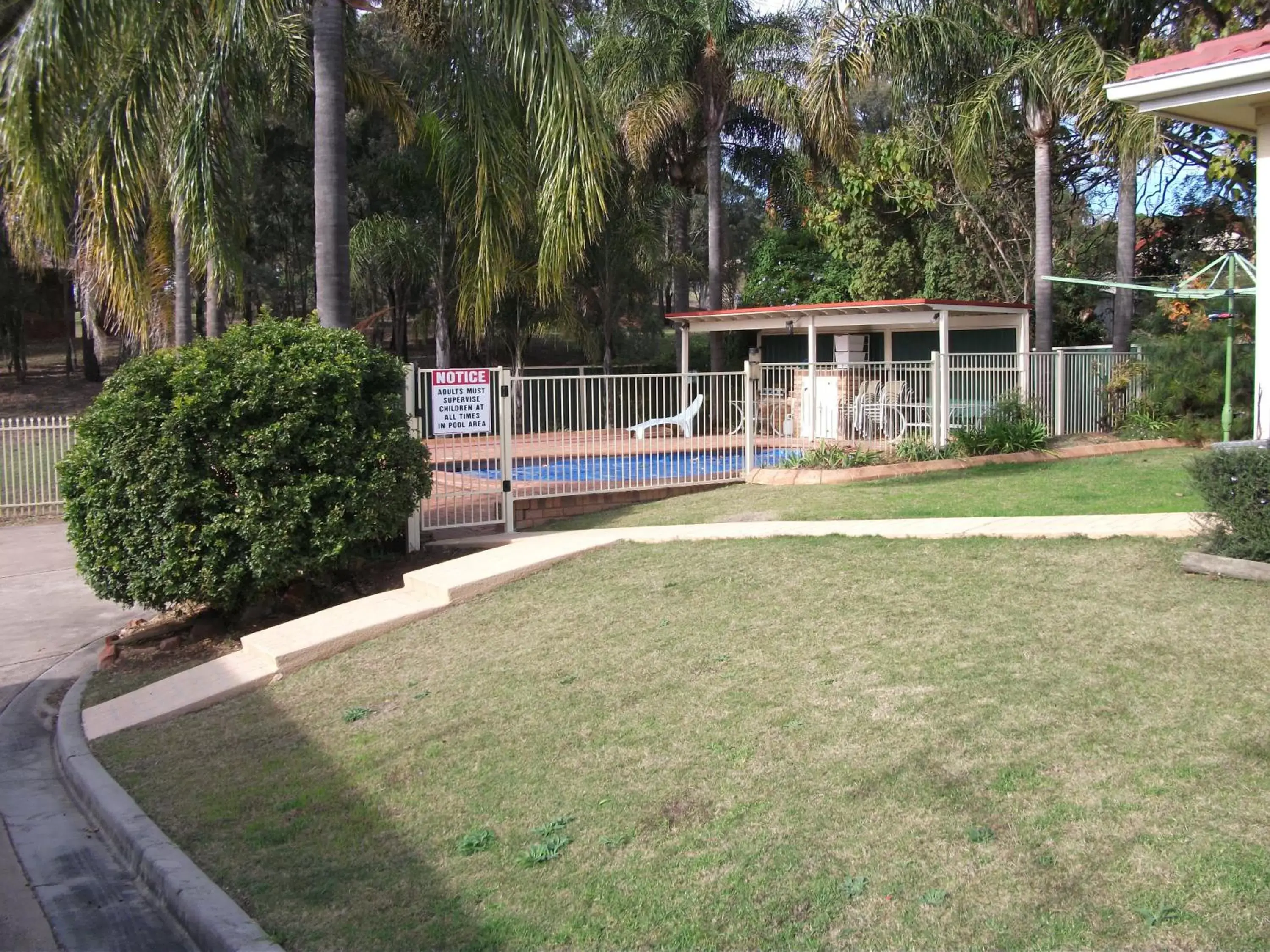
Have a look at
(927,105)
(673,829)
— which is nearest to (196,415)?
(673,829)

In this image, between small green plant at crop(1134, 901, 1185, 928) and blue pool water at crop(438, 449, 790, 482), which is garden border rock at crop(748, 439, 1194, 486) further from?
small green plant at crop(1134, 901, 1185, 928)

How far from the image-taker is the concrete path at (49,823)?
523cm

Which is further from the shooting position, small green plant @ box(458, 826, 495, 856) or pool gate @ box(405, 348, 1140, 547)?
pool gate @ box(405, 348, 1140, 547)

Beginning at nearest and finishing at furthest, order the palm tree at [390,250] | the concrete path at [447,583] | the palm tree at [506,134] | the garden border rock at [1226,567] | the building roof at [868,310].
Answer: the garden border rock at [1226,567]
the concrete path at [447,583]
the palm tree at [506,134]
the building roof at [868,310]
the palm tree at [390,250]

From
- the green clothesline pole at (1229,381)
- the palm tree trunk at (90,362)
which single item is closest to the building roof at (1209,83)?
the green clothesline pole at (1229,381)

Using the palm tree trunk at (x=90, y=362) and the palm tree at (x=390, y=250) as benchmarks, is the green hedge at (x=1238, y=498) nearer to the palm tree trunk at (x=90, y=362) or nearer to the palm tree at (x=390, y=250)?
the palm tree at (x=390, y=250)

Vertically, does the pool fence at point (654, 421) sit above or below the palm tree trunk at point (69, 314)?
below

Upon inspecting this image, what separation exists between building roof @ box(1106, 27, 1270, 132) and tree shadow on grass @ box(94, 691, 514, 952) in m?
6.67

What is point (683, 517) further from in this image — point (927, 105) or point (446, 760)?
point (927, 105)

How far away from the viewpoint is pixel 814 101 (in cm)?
1997

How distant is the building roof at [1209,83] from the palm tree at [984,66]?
466 inches

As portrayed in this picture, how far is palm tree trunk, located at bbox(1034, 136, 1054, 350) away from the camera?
68.1 ft

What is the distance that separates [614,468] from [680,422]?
5.54 feet

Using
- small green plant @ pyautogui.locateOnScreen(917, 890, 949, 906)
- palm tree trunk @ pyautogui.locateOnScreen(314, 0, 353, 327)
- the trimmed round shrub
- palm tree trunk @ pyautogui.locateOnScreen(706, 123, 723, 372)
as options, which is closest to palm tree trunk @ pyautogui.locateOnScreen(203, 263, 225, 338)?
palm tree trunk @ pyautogui.locateOnScreen(314, 0, 353, 327)
